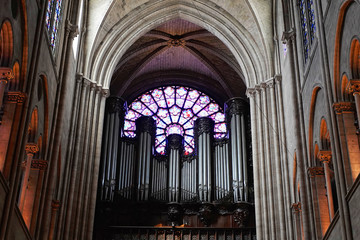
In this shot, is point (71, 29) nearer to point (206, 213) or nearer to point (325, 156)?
point (325, 156)

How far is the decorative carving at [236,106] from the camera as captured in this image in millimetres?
24188

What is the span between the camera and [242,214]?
2123cm

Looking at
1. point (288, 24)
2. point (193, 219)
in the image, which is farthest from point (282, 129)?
point (193, 219)

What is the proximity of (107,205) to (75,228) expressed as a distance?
11.8 feet

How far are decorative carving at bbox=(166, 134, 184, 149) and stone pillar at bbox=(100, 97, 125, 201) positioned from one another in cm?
213

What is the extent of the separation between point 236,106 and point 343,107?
1222 centimetres

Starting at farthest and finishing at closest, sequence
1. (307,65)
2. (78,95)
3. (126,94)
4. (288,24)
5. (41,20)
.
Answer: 1. (126,94)
2. (78,95)
3. (288,24)
4. (307,65)
5. (41,20)

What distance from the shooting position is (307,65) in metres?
15.2

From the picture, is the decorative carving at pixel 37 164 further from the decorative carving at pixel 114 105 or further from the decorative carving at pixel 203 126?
the decorative carving at pixel 203 126

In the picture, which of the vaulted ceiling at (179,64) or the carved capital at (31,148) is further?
the vaulted ceiling at (179,64)

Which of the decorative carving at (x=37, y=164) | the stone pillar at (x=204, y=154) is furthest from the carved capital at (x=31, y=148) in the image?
the stone pillar at (x=204, y=154)

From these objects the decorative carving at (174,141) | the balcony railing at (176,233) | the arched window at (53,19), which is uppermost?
the arched window at (53,19)

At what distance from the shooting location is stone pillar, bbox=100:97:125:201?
71.8 ft

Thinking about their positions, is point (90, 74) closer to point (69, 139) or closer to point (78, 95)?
point (78, 95)
